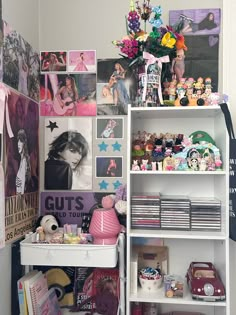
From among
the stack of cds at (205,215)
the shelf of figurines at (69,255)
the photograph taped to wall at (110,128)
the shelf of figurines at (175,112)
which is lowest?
the shelf of figurines at (69,255)

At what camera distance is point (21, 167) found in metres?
1.52

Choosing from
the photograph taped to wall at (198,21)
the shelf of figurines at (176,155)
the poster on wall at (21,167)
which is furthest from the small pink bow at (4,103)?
the photograph taped to wall at (198,21)

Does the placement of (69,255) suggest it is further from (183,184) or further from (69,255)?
(183,184)

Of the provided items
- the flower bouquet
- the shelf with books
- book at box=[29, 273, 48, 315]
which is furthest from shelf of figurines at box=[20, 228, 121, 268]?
the flower bouquet

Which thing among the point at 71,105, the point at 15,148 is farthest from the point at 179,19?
the point at 15,148

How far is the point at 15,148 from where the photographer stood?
4.76ft

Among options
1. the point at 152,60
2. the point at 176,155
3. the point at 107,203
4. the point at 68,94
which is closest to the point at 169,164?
the point at 176,155

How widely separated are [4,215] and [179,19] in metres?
1.32

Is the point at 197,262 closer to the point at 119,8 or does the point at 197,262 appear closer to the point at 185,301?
the point at 185,301

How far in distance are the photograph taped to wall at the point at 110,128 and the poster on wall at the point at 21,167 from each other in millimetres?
346

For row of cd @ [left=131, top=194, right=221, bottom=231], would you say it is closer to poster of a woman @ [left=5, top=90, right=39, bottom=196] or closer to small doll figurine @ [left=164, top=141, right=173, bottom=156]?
small doll figurine @ [left=164, top=141, right=173, bottom=156]

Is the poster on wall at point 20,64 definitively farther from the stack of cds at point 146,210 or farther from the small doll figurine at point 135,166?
the stack of cds at point 146,210

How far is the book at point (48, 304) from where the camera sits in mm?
1381

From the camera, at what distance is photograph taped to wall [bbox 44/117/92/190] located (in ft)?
5.73
